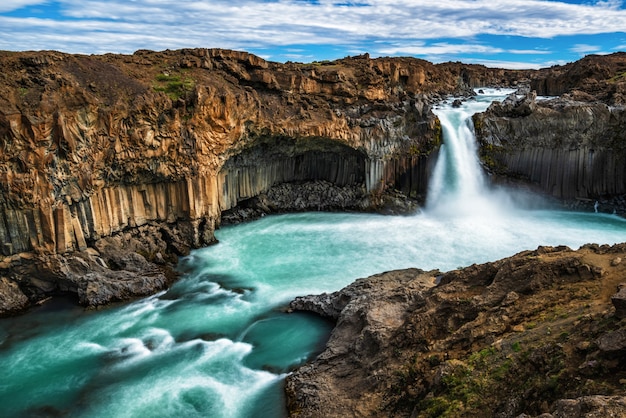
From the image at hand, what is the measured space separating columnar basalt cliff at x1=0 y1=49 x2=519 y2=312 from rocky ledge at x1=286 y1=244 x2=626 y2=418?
10935mm

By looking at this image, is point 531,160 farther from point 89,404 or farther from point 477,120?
point 89,404

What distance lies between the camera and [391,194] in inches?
1316

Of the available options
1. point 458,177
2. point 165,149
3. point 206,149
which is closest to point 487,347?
point 165,149

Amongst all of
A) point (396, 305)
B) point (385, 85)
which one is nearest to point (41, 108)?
point (396, 305)

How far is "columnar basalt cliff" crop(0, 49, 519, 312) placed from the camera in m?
19.6

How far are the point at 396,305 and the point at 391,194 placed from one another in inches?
739

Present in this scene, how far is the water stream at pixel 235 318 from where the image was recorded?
46.1 ft

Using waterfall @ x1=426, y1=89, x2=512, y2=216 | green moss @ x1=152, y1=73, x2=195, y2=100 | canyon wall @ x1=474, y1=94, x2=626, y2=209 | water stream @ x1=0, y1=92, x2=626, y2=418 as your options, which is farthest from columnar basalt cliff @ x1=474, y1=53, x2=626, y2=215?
green moss @ x1=152, y1=73, x2=195, y2=100

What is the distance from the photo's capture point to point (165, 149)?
24.3m

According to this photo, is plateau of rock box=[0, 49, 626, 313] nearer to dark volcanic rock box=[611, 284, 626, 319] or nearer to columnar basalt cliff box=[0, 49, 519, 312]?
columnar basalt cliff box=[0, 49, 519, 312]

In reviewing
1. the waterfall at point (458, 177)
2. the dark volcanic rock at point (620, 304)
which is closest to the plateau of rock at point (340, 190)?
the dark volcanic rock at point (620, 304)

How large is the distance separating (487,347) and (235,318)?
10769 millimetres

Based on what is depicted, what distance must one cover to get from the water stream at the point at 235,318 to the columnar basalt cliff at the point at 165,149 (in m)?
1.98

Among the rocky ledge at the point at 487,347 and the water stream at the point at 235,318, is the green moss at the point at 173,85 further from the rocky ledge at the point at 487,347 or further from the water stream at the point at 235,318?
the rocky ledge at the point at 487,347
